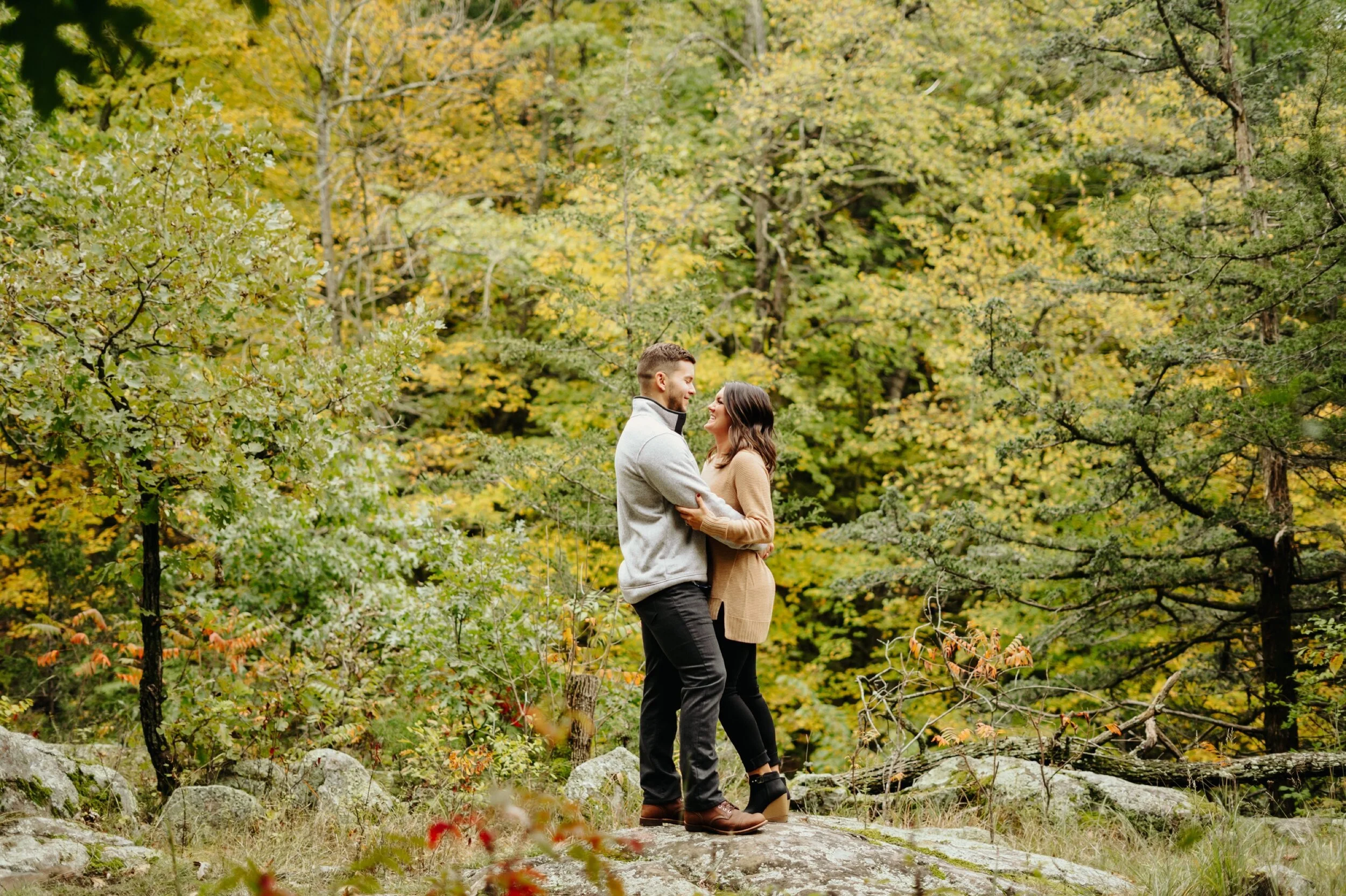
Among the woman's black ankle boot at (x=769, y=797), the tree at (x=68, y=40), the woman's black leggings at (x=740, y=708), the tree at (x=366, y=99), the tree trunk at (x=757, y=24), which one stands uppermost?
the tree trunk at (x=757, y=24)

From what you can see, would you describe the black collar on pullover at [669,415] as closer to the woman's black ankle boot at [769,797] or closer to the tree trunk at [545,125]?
the woman's black ankle boot at [769,797]

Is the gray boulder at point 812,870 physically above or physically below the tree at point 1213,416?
below

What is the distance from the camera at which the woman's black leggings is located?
389 centimetres

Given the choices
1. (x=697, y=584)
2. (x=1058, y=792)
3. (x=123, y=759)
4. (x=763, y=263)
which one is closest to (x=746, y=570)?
(x=697, y=584)

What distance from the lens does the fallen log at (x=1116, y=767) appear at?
565cm

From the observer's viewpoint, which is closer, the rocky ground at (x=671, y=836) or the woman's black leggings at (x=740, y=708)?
the rocky ground at (x=671, y=836)

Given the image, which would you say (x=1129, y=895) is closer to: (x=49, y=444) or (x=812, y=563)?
(x=49, y=444)

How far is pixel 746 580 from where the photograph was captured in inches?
152

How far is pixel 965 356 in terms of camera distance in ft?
41.6

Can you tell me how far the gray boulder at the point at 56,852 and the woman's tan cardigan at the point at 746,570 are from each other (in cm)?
261

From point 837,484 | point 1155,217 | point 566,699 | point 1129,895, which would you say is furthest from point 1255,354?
point 837,484

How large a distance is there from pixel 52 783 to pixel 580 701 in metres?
2.86

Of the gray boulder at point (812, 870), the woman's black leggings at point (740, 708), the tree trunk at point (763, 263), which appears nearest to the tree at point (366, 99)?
the tree trunk at point (763, 263)

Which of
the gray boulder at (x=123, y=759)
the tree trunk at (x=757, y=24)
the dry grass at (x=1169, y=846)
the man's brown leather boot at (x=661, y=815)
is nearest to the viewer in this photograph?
the dry grass at (x=1169, y=846)
